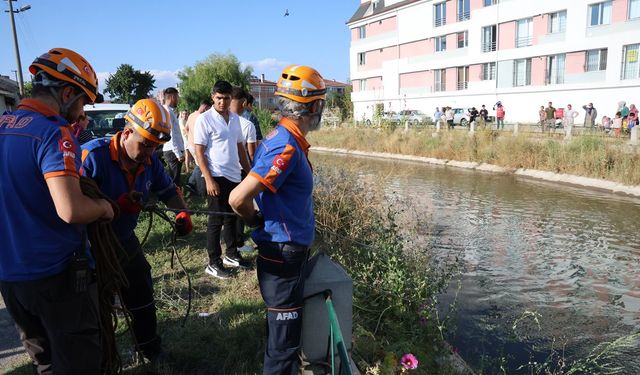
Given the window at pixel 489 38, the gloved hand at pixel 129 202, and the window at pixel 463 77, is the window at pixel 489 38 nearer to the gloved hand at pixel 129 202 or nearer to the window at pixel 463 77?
the window at pixel 463 77

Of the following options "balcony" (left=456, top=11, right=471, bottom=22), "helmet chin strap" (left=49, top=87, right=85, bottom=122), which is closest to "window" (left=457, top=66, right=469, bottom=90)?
"balcony" (left=456, top=11, right=471, bottom=22)

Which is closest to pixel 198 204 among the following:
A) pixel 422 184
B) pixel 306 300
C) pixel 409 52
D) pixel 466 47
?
pixel 306 300

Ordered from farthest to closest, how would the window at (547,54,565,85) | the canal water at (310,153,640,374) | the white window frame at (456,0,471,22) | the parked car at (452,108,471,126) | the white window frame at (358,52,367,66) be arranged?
the white window frame at (358,52,367,66)
the white window frame at (456,0,471,22)
the parked car at (452,108,471,126)
the window at (547,54,565,85)
the canal water at (310,153,640,374)

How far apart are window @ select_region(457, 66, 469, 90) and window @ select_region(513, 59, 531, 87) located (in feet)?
13.8

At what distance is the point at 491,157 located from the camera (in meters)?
18.0

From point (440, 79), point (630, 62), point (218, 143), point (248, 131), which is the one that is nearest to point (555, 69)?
point (630, 62)

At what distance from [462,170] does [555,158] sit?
3391mm

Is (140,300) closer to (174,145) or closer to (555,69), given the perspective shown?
(174,145)

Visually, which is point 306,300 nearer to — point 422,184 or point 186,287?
point 186,287

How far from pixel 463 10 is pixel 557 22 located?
7.90 metres

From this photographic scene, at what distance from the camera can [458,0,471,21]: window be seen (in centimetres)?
3603

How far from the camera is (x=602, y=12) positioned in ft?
91.1

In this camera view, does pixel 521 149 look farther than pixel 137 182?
Yes

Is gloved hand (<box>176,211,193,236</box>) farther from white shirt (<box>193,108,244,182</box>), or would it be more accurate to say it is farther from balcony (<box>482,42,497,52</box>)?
balcony (<box>482,42,497,52</box>)
